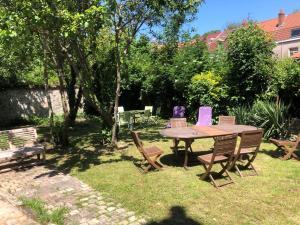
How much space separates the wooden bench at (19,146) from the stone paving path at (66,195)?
0.45 m

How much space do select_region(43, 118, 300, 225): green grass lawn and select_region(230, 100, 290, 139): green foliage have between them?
1.32 m

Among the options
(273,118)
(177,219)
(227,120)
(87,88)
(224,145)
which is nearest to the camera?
(177,219)

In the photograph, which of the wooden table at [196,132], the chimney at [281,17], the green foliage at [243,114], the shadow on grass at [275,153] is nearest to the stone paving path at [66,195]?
the wooden table at [196,132]

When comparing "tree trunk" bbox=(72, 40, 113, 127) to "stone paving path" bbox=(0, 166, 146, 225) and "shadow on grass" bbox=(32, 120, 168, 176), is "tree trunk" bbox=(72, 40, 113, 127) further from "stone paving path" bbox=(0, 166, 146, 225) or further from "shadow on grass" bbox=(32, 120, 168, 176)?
"stone paving path" bbox=(0, 166, 146, 225)

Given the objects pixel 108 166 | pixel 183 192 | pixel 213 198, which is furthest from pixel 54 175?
pixel 213 198

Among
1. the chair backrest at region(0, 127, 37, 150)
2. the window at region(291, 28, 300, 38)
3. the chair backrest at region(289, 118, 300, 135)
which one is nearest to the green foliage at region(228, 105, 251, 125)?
the chair backrest at region(289, 118, 300, 135)

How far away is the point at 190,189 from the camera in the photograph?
7.04m

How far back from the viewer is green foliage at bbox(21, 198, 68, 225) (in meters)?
5.74

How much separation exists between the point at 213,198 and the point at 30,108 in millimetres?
17343

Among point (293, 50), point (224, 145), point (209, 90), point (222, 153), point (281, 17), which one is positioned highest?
point (281, 17)

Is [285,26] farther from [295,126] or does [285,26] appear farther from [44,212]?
[44,212]

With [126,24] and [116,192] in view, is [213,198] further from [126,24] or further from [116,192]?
[126,24]

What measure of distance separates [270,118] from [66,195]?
300 inches

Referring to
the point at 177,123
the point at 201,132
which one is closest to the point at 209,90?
the point at 177,123
